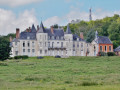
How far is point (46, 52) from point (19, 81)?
185 ft

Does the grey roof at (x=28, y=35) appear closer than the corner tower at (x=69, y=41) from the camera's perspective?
Yes

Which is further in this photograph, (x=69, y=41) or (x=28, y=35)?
(x=69, y=41)

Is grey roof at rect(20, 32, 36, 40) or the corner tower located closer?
grey roof at rect(20, 32, 36, 40)

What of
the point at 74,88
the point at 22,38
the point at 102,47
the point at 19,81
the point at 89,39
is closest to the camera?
the point at 74,88

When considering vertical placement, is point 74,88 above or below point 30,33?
below

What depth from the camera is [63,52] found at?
79438mm

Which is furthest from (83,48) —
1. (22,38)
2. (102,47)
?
(22,38)

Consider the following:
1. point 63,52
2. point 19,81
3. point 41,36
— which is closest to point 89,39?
point 63,52

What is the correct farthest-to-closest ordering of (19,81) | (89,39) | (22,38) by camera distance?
(89,39), (22,38), (19,81)

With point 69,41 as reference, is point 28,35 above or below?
above

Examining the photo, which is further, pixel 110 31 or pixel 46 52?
pixel 110 31

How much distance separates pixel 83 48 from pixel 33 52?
1477cm

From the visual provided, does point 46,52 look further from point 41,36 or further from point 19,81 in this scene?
point 19,81

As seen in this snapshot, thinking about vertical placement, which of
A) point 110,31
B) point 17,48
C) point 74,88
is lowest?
point 74,88
